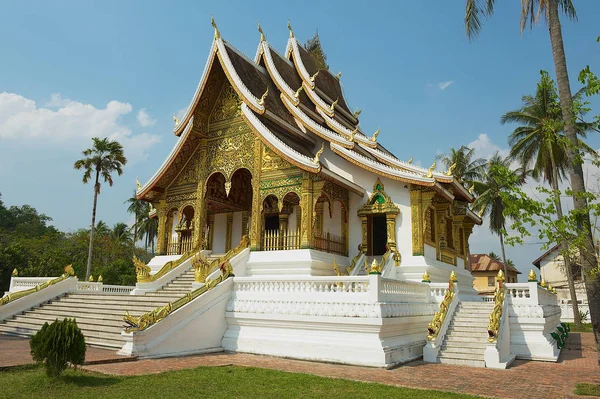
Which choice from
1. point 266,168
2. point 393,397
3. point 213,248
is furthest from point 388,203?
point 393,397

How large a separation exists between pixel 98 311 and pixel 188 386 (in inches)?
238

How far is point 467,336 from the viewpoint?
9.48 metres

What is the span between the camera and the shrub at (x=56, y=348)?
5664 mm

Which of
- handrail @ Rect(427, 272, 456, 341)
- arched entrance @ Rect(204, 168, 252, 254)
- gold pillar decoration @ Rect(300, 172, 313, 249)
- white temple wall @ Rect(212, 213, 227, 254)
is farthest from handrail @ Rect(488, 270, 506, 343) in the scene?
white temple wall @ Rect(212, 213, 227, 254)

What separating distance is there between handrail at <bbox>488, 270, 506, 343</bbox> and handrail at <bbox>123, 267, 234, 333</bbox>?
5496 mm

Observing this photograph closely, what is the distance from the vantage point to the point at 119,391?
5.39 m

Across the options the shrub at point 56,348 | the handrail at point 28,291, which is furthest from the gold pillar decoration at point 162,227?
the shrub at point 56,348

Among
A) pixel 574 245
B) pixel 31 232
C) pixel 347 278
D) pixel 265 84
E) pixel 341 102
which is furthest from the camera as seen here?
pixel 31 232

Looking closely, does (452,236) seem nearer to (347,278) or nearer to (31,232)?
(347,278)

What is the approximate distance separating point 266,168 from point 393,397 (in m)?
8.64

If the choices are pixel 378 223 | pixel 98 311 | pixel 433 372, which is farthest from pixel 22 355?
pixel 378 223

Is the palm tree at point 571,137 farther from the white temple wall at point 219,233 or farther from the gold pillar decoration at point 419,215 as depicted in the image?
the white temple wall at point 219,233

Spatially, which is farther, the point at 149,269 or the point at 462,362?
the point at 149,269

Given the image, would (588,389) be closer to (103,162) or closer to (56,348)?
(56,348)
